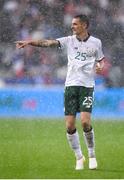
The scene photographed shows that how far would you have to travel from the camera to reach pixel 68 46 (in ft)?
38.5

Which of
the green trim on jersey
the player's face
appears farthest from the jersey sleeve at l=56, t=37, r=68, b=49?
the green trim on jersey

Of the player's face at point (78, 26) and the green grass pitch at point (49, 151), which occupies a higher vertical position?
the player's face at point (78, 26)

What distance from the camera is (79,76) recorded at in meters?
11.6

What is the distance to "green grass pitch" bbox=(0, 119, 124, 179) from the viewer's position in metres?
11.2

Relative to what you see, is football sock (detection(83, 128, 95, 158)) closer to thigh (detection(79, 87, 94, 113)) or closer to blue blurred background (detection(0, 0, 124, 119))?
thigh (detection(79, 87, 94, 113))

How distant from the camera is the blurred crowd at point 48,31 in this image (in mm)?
21500

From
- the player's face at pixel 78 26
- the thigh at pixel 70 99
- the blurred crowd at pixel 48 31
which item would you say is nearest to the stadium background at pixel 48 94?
the blurred crowd at pixel 48 31

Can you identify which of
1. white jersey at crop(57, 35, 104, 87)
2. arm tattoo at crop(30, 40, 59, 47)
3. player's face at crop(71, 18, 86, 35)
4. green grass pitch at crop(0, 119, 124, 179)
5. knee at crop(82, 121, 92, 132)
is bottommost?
green grass pitch at crop(0, 119, 124, 179)

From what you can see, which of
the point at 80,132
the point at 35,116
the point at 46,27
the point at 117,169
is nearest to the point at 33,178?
the point at 117,169

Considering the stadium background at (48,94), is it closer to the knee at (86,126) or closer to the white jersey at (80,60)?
the knee at (86,126)

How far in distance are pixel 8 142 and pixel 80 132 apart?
222 centimetres

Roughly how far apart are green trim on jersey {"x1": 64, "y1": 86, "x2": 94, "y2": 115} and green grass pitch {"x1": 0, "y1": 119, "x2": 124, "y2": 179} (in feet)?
2.40

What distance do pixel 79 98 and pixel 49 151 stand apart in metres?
2.15

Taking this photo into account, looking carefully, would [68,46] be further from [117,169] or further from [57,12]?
[57,12]
